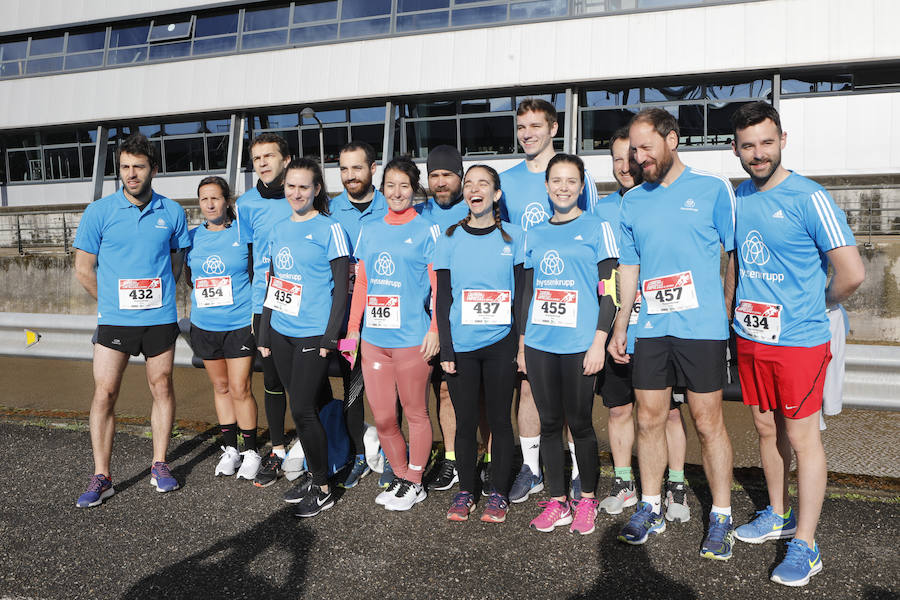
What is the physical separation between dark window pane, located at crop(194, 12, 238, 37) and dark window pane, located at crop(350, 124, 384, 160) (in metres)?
5.72

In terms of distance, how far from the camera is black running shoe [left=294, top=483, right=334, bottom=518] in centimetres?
347

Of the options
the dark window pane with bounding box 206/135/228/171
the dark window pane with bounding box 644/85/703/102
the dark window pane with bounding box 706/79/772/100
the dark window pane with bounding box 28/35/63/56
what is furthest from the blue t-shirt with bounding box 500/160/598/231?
the dark window pane with bounding box 28/35/63/56

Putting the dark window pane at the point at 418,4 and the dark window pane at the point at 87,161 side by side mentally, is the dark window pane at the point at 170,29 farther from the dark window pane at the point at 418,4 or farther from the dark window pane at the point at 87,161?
the dark window pane at the point at 418,4

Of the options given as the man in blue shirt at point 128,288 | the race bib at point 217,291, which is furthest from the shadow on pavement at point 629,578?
the race bib at point 217,291

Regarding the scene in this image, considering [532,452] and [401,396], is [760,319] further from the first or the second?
[401,396]

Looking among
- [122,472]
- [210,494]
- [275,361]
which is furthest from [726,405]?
[122,472]

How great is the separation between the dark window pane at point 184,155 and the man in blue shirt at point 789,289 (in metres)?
22.9

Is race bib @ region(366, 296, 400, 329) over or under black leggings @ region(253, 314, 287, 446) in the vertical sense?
over

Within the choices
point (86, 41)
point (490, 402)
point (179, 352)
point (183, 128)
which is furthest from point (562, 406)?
point (86, 41)

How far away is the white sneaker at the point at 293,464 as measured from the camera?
4.07 metres

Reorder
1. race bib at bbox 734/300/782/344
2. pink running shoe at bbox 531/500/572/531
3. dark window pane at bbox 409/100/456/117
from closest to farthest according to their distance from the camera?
race bib at bbox 734/300/782/344 → pink running shoe at bbox 531/500/572/531 → dark window pane at bbox 409/100/456/117

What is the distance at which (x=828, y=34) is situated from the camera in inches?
628

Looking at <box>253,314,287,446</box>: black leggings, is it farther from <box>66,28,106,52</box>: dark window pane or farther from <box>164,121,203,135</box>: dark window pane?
<box>66,28,106,52</box>: dark window pane

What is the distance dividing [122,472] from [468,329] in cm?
270
